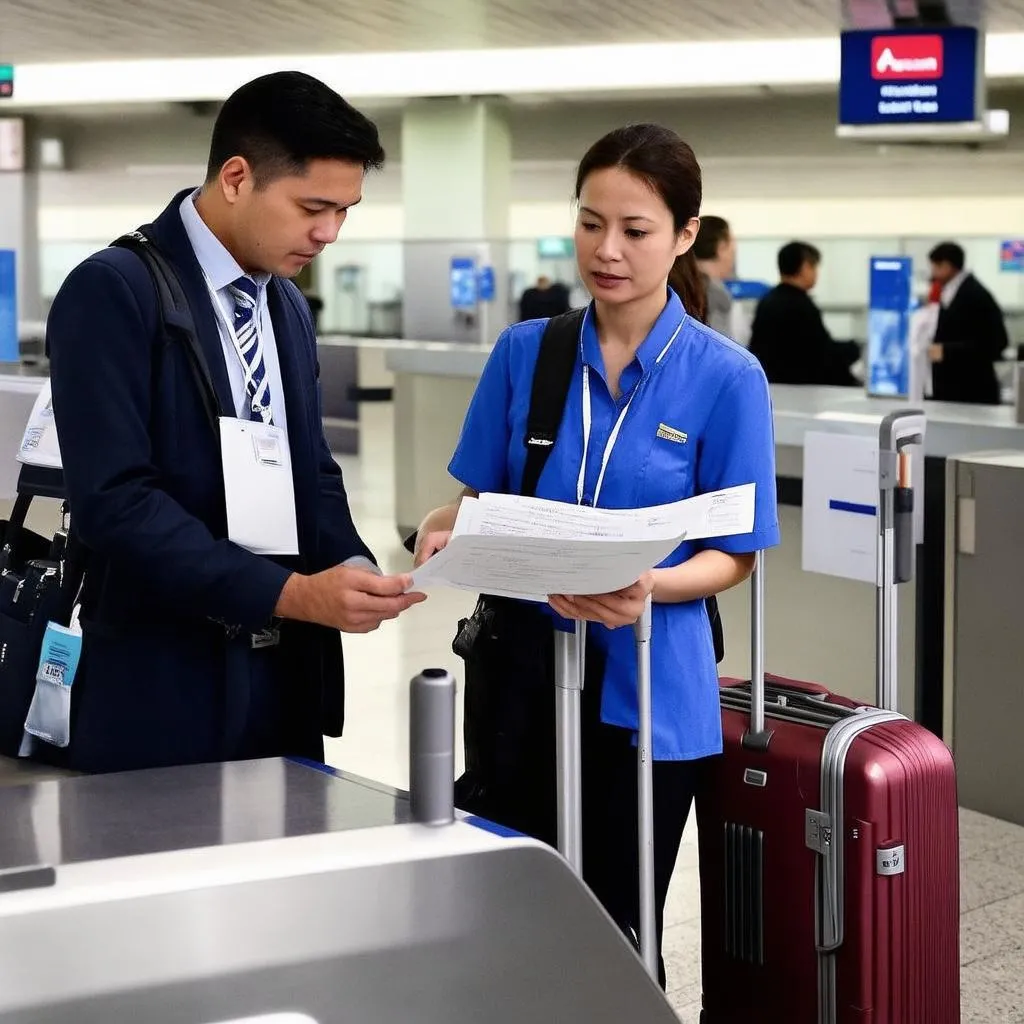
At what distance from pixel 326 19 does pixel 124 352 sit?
998cm

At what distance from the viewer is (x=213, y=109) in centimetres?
1955

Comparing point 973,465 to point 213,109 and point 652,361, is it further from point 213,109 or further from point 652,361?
point 213,109

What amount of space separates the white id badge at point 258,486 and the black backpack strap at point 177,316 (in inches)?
1.3

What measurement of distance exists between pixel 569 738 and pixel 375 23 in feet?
33.3

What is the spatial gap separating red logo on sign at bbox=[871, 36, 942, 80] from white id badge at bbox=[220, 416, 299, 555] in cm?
833

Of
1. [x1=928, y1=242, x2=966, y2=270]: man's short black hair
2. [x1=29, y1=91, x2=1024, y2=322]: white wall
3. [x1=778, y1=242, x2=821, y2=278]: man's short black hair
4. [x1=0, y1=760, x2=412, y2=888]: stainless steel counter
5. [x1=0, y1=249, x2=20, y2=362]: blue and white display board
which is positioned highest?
[x1=29, y1=91, x2=1024, y2=322]: white wall

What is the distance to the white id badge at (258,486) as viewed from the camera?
198cm

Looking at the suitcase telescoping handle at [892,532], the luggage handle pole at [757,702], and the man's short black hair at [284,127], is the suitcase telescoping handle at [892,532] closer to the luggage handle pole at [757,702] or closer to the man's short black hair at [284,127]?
the luggage handle pole at [757,702]

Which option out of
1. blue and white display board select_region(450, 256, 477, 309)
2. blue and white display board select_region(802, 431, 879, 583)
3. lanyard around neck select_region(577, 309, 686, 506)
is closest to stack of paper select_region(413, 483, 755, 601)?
lanyard around neck select_region(577, 309, 686, 506)

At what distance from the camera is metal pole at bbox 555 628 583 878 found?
6.95 ft

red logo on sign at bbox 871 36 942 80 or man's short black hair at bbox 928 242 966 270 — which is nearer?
red logo on sign at bbox 871 36 942 80

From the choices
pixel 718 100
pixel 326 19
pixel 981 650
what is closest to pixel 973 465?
pixel 981 650

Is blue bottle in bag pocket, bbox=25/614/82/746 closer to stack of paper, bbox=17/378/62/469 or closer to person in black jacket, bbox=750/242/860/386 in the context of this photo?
stack of paper, bbox=17/378/62/469

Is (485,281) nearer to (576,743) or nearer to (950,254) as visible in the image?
(950,254)
